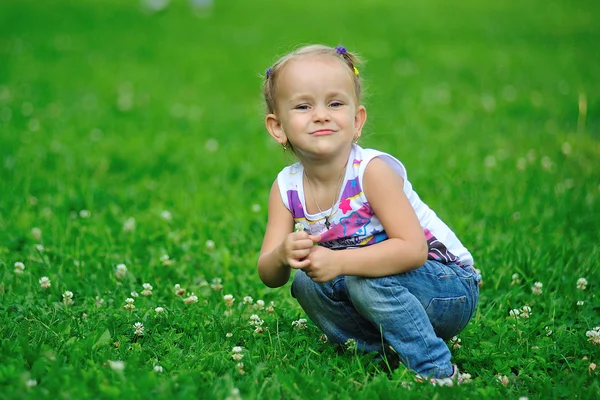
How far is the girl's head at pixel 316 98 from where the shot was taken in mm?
3178

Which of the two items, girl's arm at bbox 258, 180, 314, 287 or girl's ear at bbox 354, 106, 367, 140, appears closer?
girl's arm at bbox 258, 180, 314, 287

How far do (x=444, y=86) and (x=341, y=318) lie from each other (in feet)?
22.6

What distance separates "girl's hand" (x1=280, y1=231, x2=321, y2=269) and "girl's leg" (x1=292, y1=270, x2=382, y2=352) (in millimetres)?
331

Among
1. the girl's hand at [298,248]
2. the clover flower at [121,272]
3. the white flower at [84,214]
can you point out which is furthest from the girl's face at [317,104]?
Answer: the white flower at [84,214]

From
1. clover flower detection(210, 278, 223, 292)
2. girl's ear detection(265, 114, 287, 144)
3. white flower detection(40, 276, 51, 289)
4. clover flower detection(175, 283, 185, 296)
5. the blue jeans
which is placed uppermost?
girl's ear detection(265, 114, 287, 144)

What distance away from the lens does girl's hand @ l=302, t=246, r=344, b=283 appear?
9.83 feet

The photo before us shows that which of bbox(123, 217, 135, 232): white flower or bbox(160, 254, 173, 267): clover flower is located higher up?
bbox(123, 217, 135, 232): white flower

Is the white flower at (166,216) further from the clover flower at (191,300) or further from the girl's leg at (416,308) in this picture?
the girl's leg at (416,308)

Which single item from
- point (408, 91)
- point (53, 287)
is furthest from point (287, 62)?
point (408, 91)

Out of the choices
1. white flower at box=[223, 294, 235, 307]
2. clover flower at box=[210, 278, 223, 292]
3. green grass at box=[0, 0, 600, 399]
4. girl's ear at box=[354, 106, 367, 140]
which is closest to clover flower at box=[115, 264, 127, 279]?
green grass at box=[0, 0, 600, 399]

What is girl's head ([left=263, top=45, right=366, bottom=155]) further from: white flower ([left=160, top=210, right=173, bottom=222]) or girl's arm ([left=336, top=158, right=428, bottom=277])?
white flower ([left=160, top=210, right=173, bottom=222])

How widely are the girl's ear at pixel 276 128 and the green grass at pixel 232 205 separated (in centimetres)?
19

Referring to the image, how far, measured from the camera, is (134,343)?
11.2 feet

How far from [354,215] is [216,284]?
1.31m
